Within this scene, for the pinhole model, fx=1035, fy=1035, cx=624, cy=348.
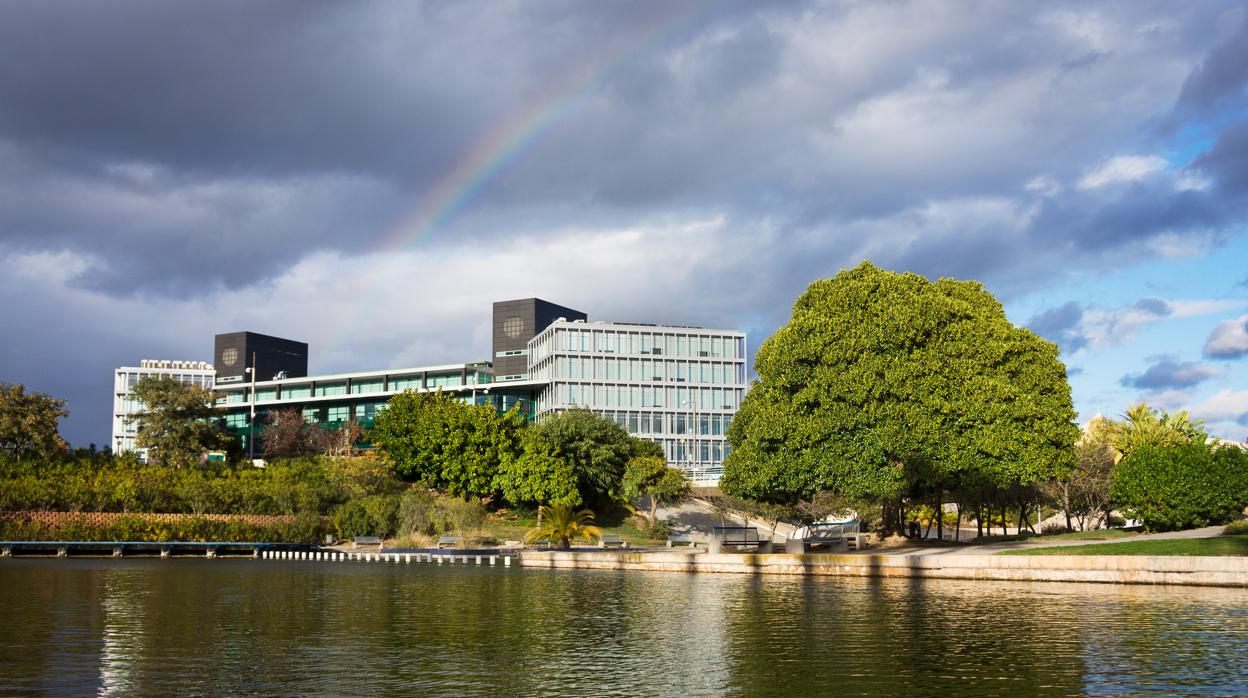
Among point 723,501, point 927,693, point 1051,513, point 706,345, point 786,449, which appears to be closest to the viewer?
point 927,693

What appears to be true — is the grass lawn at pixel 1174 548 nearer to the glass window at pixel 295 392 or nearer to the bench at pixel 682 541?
the bench at pixel 682 541

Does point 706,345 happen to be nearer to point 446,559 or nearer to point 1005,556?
point 446,559

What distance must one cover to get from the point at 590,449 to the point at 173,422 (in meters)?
37.1

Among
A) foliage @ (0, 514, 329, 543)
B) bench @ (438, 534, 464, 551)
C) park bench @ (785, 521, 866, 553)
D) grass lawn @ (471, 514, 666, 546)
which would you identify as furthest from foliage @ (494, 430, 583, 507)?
park bench @ (785, 521, 866, 553)

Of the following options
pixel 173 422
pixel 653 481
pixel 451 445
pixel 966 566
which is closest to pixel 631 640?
pixel 966 566

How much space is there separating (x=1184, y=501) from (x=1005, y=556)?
489 inches

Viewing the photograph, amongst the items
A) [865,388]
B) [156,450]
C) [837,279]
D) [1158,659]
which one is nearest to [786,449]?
[865,388]

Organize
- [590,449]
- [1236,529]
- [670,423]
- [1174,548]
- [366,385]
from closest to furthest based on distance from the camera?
[1174,548], [1236,529], [590,449], [670,423], [366,385]

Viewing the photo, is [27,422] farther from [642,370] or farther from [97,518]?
[642,370]

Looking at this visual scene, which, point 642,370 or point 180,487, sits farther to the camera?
point 642,370

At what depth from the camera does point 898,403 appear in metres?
47.2

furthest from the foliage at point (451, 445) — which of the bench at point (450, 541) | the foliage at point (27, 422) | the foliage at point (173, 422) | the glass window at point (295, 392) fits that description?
the glass window at point (295, 392)

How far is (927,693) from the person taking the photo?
16141 mm

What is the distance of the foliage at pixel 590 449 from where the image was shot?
90.8m
